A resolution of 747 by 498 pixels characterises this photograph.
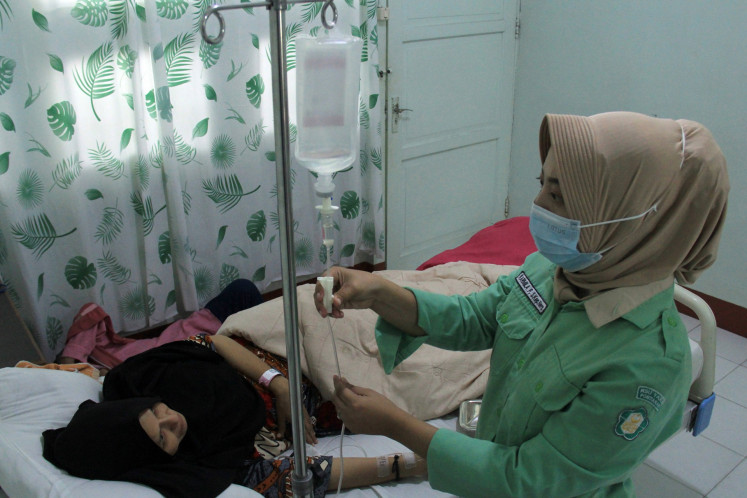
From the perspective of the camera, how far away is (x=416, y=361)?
217 cm

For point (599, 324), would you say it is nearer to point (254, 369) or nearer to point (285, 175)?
point (285, 175)

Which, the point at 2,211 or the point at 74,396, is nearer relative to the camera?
the point at 74,396

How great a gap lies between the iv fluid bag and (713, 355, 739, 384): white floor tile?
2.64 meters

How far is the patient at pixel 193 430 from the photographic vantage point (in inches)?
64.1

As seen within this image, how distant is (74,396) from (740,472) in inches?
93.2

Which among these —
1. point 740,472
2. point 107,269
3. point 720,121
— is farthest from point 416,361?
point 720,121

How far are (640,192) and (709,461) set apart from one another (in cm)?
184

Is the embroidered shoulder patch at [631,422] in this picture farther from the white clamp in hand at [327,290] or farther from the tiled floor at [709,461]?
the tiled floor at [709,461]

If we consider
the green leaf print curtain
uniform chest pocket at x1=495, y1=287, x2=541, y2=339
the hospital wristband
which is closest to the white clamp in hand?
uniform chest pocket at x1=495, y1=287, x2=541, y2=339

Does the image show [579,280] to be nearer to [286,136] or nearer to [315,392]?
[286,136]

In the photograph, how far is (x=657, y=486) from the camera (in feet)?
7.22

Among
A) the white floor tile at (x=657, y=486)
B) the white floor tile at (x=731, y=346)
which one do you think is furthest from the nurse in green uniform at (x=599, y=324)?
the white floor tile at (x=731, y=346)

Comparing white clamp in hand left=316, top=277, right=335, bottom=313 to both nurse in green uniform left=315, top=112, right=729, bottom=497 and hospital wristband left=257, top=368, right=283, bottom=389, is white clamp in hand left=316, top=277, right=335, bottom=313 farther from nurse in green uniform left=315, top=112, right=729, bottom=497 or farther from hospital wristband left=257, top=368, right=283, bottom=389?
hospital wristband left=257, top=368, right=283, bottom=389

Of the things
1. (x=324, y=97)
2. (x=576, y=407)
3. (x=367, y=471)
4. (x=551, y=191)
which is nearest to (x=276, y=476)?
A: (x=367, y=471)
